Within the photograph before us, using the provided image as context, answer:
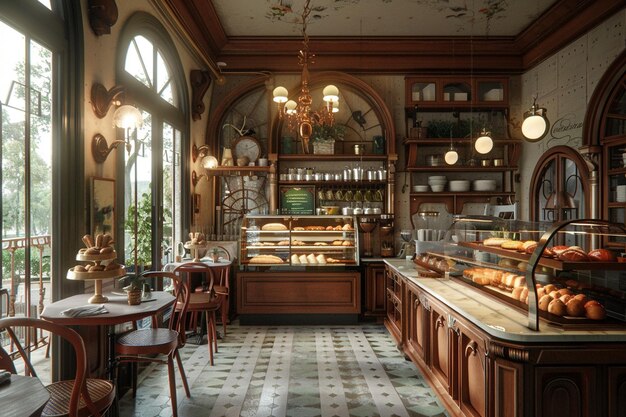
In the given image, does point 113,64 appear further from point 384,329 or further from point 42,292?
point 384,329

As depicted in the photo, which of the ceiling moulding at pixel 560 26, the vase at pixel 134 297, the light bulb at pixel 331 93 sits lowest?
the vase at pixel 134 297

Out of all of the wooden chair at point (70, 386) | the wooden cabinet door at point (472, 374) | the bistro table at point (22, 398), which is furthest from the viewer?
the wooden cabinet door at point (472, 374)

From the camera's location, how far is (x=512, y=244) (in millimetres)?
3264

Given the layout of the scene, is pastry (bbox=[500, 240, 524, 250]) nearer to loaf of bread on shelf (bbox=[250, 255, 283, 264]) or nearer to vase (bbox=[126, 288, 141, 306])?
vase (bbox=[126, 288, 141, 306])

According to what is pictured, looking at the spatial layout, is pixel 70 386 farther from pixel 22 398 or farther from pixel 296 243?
pixel 296 243

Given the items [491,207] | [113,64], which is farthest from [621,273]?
[113,64]

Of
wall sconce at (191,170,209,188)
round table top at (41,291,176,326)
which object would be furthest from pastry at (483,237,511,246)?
wall sconce at (191,170,209,188)

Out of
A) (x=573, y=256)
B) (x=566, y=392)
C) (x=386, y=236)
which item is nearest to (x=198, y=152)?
(x=386, y=236)

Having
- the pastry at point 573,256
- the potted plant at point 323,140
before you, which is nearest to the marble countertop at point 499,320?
the pastry at point 573,256

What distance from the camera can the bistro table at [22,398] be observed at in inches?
61.2

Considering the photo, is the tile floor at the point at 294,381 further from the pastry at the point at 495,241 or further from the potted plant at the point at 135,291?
the pastry at the point at 495,241

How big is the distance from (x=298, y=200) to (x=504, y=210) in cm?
308

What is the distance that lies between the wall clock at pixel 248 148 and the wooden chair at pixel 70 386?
5.02 m

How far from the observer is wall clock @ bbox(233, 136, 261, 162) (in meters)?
7.32
